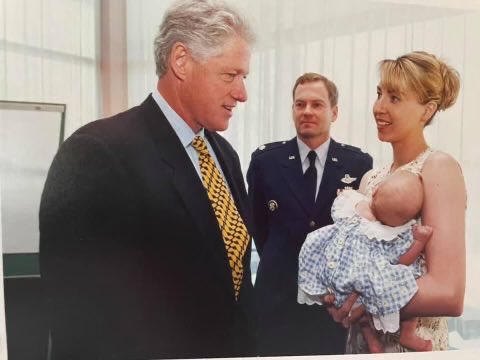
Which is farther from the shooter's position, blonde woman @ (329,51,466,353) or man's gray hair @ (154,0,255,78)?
blonde woman @ (329,51,466,353)

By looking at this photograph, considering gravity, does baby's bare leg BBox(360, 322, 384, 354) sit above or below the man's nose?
below

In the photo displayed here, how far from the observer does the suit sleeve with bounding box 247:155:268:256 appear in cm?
189

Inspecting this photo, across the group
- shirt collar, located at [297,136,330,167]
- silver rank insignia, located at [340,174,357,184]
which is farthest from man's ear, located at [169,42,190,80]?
silver rank insignia, located at [340,174,357,184]

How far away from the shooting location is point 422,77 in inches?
76.6

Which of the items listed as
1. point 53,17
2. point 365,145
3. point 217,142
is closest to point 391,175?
point 365,145

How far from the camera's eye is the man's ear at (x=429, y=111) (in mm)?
1960

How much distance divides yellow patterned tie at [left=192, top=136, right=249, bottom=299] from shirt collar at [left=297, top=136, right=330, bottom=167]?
0.29 metres

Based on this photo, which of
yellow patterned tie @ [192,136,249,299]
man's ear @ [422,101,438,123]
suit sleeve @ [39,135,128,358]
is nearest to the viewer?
suit sleeve @ [39,135,128,358]

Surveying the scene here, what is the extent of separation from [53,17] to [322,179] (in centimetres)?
104

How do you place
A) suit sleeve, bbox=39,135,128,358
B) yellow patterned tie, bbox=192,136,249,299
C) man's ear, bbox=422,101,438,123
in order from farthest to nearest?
man's ear, bbox=422,101,438,123, yellow patterned tie, bbox=192,136,249,299, suit sleeve, bbox=39,135,128,358

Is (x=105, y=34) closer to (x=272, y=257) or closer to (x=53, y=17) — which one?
(x=53, y=17)

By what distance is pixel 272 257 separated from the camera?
1.90 m

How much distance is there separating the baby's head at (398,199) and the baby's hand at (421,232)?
41 mm

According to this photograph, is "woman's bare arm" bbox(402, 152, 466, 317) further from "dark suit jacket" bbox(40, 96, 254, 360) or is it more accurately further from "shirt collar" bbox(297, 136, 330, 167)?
"dark suit jacket" bbox(40, 96, 254, 360)
